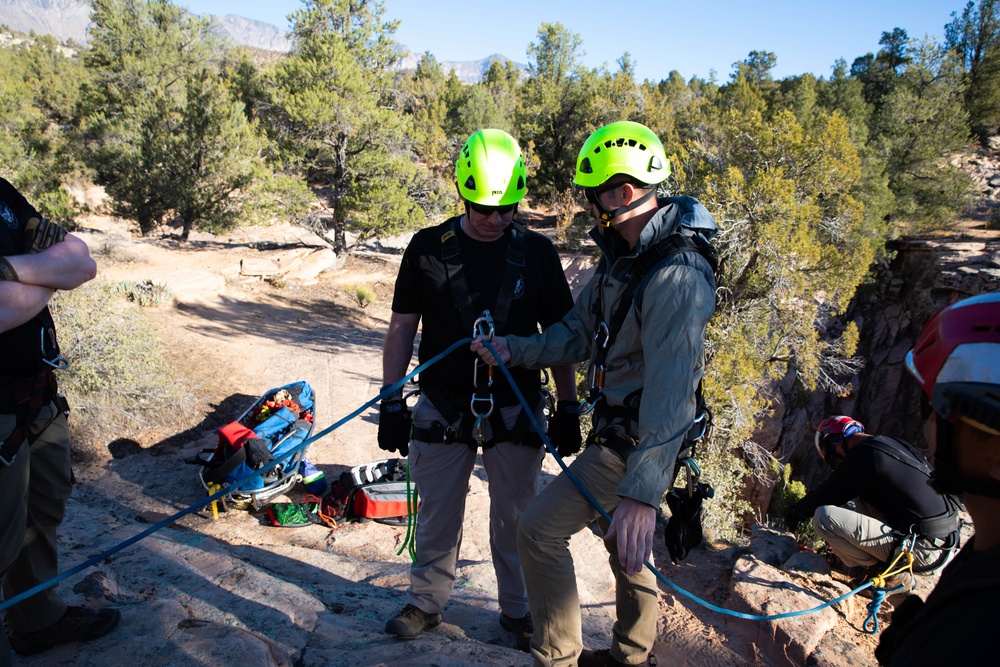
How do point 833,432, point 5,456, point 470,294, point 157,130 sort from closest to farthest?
point 5,456 < point 470,294 < point 833,432 < point 157,130

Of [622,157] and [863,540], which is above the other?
[622,157]

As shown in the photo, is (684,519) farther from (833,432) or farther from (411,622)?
(833,432)

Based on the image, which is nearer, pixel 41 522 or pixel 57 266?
pixel 57 266

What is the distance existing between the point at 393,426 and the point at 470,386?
438 millimetres

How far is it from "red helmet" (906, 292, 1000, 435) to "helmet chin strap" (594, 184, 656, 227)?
4.73ft

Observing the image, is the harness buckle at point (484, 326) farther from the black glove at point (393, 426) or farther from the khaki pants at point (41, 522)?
the khaki pants at point (41, 522)

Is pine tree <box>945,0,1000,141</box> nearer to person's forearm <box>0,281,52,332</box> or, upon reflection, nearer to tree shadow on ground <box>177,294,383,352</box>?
tree shadow on ground <box>177,294,383,352</box>

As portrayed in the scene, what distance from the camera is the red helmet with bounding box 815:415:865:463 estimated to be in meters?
4.30

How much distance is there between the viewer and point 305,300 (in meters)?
15.4

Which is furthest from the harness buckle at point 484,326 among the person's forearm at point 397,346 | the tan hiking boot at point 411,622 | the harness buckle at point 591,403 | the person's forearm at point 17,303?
the person's forearm at point 17,303

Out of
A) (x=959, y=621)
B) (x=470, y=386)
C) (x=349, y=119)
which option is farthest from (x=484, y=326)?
(x=349, y=119)

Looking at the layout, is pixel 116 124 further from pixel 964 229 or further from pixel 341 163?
pixel 964 229

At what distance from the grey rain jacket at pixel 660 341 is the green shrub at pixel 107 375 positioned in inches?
254

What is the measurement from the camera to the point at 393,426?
10.1 feet
